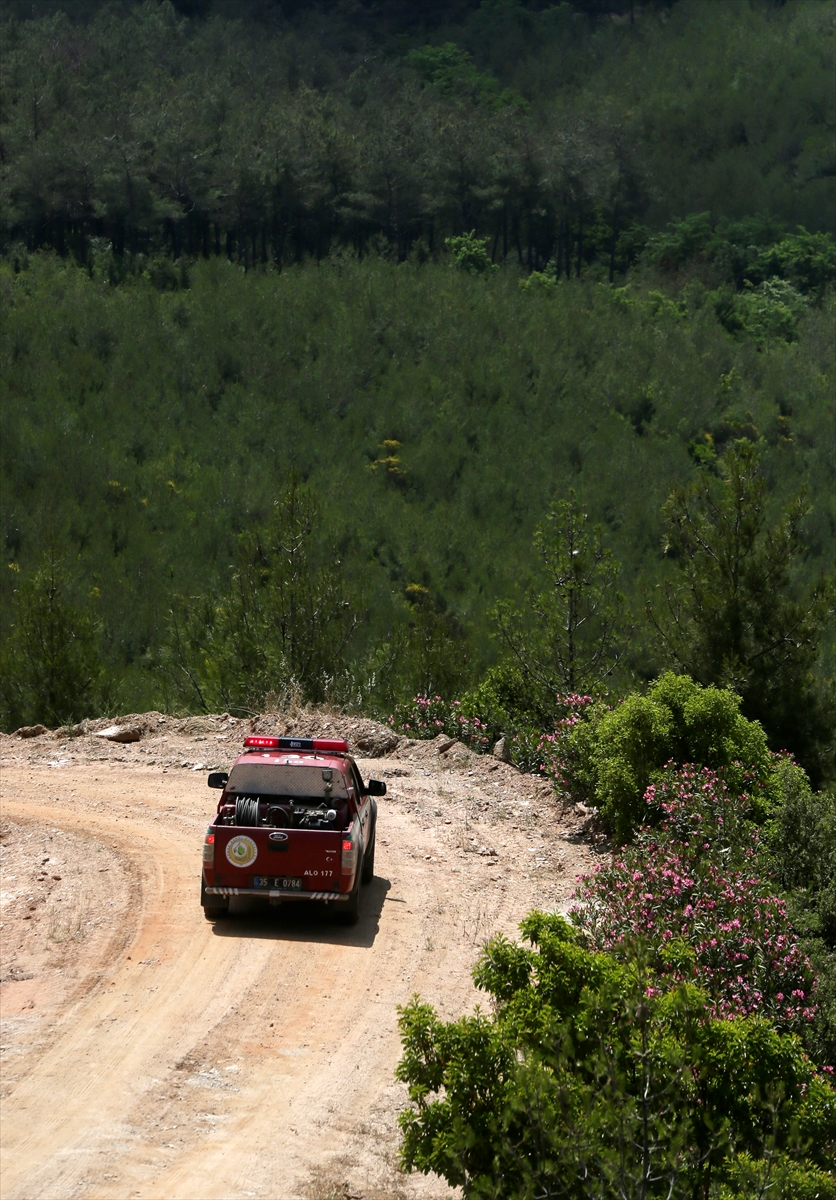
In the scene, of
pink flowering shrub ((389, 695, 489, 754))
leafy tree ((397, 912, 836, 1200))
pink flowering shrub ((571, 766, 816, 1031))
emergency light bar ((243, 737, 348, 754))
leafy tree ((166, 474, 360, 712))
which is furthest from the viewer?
leafy tree ((166, 474, 360, 712))

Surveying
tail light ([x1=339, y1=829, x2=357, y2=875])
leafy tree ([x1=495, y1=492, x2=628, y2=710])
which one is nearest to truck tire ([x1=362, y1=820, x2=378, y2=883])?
tail light ([x1=339, y1=829, x2=357, y2=875])

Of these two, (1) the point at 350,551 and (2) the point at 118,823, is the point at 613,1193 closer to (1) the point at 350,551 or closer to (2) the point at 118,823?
(2) the point at 118,823

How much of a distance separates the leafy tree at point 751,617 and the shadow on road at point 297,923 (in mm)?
10228

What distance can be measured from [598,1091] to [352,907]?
6077 millimetres

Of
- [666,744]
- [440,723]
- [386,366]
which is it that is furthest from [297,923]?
[386,366]

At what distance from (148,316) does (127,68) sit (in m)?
43.3

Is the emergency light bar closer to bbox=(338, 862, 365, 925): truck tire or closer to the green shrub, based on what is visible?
bbox=(338, 862, 365, 925): truck tire

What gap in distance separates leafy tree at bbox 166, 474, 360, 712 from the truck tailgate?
12114 mm

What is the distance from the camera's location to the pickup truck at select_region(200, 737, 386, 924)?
1185 cm

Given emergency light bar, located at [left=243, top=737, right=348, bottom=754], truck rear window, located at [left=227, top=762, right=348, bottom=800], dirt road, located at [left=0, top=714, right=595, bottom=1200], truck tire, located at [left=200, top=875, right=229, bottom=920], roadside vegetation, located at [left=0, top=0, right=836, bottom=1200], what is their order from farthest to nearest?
emergency light bar, located at [left=243, top=737, right=348, bottom=754] → truck rear window, located at [left=227, top=762, right=348, bottom=800] → truck tire, located at [left=200, top=875, right=229, bottom=920] → dirt road, located at [left=0, top=714, right=595, bottom=1200] → roadside vegetation, located at [left=0, top=0, right=836, bottom=1200]

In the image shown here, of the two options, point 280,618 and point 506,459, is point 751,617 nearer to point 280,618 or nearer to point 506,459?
point 280,618

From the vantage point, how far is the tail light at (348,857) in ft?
39.0

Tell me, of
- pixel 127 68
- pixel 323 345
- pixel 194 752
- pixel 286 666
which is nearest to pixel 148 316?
pixel 323 345

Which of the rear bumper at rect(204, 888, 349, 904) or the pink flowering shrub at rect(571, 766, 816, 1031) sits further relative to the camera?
the rear bumper at rect(204, 888, 349, 904)
